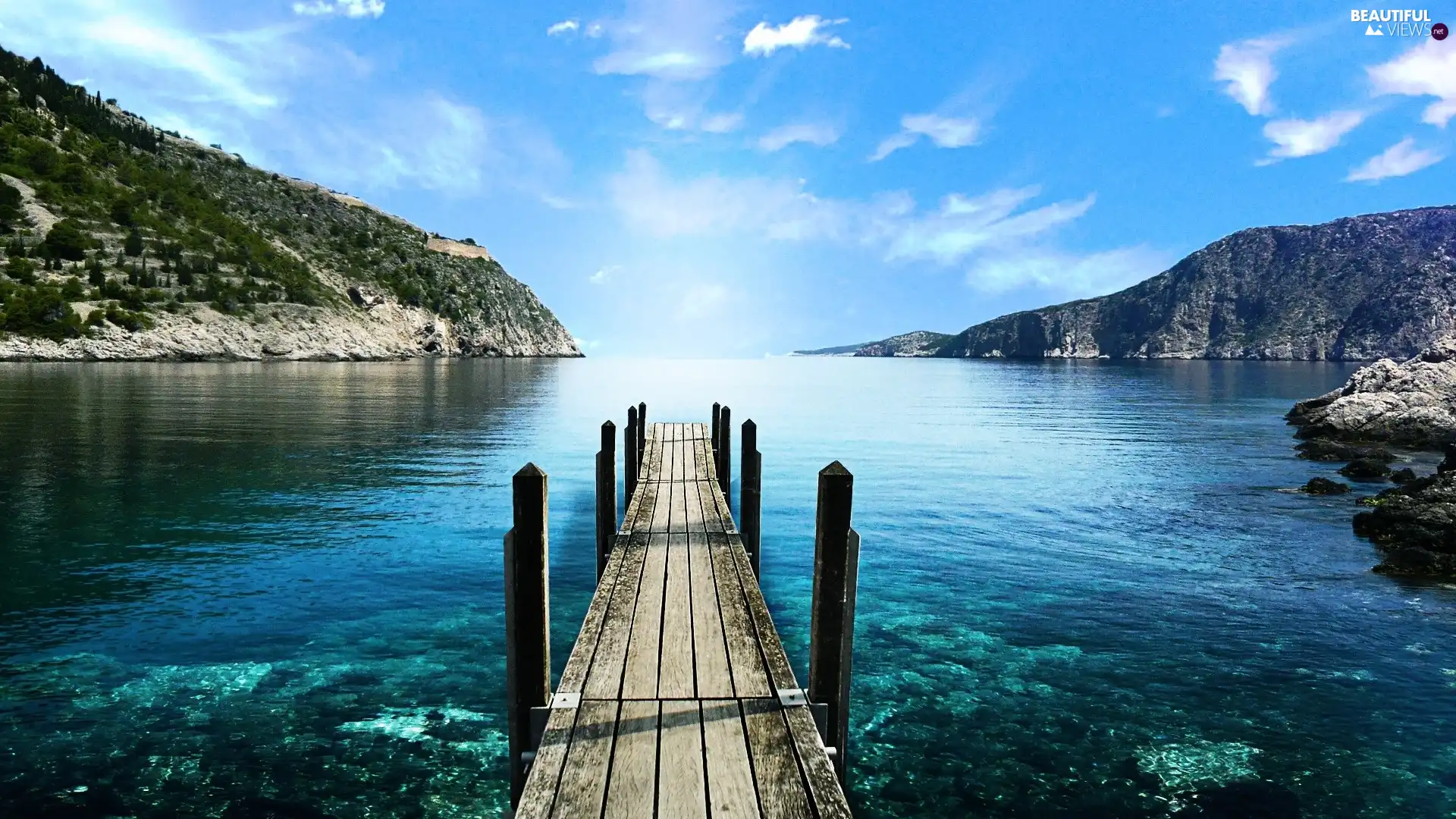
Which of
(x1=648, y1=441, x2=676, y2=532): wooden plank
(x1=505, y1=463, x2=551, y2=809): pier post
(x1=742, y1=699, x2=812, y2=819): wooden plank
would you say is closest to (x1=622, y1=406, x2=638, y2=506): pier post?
(x1=648, y1=441, x2=676, y2=532): wooden plank

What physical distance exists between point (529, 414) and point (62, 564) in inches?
1341

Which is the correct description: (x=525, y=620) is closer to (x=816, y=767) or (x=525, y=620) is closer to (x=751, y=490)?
(x=816, y=767)

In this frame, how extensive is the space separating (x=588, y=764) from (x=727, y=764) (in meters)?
0.88

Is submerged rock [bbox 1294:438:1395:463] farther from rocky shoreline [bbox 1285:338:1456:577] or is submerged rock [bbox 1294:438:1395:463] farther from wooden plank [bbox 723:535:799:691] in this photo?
wooden plank [bbox 723:535:799:691]

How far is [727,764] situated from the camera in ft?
16.7

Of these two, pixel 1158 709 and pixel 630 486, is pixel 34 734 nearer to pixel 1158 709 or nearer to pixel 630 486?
pixel 630 486

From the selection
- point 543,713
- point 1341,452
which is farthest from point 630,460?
point 1341,452

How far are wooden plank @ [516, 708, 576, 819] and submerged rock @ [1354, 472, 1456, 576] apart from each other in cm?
1693

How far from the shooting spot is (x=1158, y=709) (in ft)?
31.2

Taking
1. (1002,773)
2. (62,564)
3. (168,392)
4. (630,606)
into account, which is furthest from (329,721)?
(168,392)

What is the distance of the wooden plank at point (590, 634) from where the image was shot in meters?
6.30

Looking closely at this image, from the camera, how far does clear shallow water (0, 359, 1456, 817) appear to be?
791 cm

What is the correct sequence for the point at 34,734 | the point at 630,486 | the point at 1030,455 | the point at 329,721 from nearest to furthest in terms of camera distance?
1. the point at 34,734
2. the point at 329,721
3. the point at 630,486
4. the point at 1030,455

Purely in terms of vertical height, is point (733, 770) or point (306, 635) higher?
point (733, 770)
